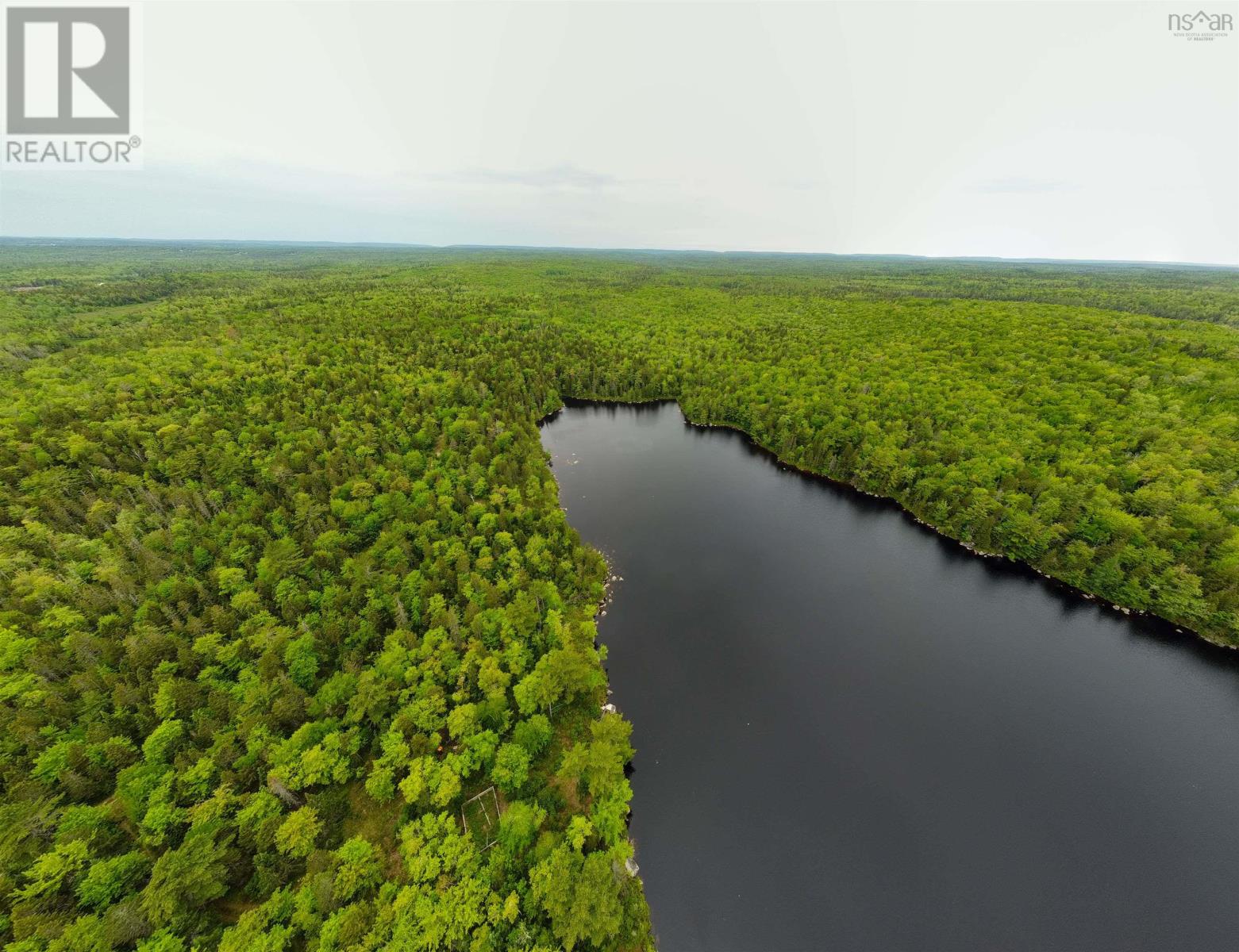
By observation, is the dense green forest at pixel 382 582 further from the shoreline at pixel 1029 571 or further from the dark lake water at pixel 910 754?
the dark lake water at pixel 910 754

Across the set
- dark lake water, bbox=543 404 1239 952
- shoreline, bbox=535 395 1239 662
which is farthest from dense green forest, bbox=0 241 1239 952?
dark lake water, bbox=543 404 1239 952

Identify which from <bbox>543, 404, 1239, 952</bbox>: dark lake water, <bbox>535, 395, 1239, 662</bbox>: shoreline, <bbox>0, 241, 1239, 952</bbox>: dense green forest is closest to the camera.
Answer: <bbox>0, 241, 1239, 952</bbox>: dense green forest

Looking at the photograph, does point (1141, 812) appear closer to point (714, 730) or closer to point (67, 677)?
point (714, 730)

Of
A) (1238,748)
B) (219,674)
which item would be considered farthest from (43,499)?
(1238,748)

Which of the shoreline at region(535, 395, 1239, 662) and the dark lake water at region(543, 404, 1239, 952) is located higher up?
the shoreline at region(535, 395, 1239, 662)

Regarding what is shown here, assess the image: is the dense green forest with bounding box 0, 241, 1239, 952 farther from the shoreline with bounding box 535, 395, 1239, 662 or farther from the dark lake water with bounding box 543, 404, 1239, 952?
the dark lake water with bounding box 543, 404, 1239, 952

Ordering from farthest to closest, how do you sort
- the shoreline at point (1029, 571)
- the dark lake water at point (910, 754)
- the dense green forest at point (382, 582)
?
1. the shoreline at point (1029, 571)
2. the dark lake water at point (910, 754)
3. the dense green forest at point (382, 582)

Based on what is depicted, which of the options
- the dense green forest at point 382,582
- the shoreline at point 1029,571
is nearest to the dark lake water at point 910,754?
the shoreline at point 1029,571
